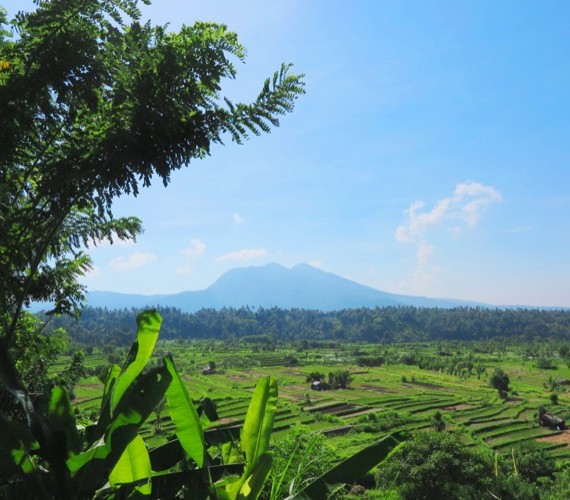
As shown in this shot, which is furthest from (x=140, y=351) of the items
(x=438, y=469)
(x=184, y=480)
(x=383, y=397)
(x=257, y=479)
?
(x=383, y=397)

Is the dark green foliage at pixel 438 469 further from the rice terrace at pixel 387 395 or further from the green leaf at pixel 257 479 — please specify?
the green leaf at pixel 257 479

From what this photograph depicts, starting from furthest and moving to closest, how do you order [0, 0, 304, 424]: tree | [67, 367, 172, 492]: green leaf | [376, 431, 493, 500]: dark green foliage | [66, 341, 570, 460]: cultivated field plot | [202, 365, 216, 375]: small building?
[202, 365, 216, 375]: small building
[66, 341, 570, 460]: cultivated field plot
[376, 431, 493, 500]: dark green foliage
[0, 0, 304, 424]: tree
[67, 367, 172, 492]: green leaf

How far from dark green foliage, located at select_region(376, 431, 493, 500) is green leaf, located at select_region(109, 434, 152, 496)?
23510 millimetres

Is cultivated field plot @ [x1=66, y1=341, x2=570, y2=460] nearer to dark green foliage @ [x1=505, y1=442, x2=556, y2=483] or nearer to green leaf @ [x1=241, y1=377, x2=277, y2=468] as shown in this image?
dark green foliage @ [x1=505, y1=442, x2=556, y2=483]

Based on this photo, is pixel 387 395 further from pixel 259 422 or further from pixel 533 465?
pixel 259 422

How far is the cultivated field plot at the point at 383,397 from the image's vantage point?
37781mm

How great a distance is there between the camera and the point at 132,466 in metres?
1.74

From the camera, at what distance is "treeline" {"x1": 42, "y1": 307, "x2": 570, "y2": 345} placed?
444 feet

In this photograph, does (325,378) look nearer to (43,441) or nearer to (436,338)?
(43,441)

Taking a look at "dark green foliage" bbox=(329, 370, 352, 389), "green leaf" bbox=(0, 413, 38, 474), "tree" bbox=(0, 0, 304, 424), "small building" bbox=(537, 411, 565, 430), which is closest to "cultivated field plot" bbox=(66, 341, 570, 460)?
"dark green foliage" bbox=(329, 370, 352, 389)

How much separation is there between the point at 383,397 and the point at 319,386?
9.48m

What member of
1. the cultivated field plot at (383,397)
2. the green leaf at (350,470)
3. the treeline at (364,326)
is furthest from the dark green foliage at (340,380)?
the treeline at (364,326)

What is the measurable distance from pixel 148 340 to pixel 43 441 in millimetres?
524

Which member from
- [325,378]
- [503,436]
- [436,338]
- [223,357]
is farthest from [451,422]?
[436,338]
